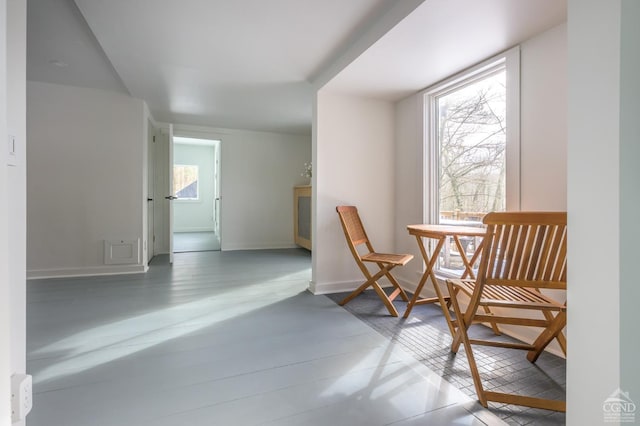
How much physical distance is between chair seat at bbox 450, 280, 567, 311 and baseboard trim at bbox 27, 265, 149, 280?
12.1 ft

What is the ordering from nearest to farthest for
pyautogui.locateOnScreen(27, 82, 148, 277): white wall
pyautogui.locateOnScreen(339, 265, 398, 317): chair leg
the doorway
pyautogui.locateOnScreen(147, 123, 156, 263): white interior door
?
pyautogui.locateOnScreen(339, 265, 398, 317): chair leg < pyautogui.locateOnScreen(27, 82, 148, 277): white wall < pyautogui.locateOnScreen(147, 123, 156, 263): white interior door < the doorway

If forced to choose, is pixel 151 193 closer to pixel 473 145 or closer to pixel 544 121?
pixel 473 145

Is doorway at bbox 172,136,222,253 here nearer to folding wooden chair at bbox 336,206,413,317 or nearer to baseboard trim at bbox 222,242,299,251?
baseboard trim at bbox 222,242,299,251

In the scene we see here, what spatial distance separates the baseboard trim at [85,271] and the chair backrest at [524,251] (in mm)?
3838

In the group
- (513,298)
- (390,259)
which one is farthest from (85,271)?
(513,298)

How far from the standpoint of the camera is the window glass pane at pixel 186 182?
850 centimetres

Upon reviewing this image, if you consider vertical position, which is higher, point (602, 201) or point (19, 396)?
point (602, 201)

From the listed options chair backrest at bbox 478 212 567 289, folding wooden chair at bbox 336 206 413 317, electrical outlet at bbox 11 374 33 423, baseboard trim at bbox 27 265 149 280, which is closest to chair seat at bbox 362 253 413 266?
folding wooden chair at bbox 336 206 413 317

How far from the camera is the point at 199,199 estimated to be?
874cm

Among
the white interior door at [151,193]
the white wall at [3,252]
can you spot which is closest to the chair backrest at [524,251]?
the white wall at [3,252]

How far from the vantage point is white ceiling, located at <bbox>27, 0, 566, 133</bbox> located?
1851 mm

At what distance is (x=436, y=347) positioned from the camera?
1874mm

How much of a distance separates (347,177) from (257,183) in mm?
2948

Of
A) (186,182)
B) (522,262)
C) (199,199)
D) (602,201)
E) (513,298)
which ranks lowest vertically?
Result: (513,298)
